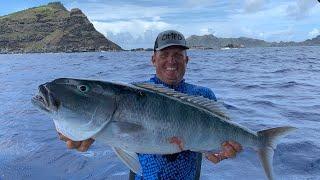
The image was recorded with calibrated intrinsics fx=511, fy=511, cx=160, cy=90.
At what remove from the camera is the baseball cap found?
19.2ft

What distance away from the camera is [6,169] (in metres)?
11.6

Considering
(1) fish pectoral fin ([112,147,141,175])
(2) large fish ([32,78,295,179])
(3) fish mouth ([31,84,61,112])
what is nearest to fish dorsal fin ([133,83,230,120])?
(2) large fish ([32,78,295,179])

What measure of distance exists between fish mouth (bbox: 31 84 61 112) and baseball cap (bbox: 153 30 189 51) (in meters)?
1.89

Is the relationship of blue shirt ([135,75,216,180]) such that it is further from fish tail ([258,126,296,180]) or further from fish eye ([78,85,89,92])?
fish eye ([78,85,89,92])

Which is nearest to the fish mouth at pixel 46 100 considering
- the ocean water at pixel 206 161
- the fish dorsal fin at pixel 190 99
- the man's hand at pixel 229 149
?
the fish dorsal fin at pixel 190 99

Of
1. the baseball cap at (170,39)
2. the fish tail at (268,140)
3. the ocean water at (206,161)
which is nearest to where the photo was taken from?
the fish tail at (268,140)

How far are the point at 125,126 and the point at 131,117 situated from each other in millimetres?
94

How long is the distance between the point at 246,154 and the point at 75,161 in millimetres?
4007

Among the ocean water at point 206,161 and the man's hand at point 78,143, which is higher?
the man's hand at point 78,143

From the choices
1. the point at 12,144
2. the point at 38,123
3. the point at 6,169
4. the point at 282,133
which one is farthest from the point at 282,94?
the point at 282,133

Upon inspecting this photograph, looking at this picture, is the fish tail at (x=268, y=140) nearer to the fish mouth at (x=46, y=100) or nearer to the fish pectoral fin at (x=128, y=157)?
the fish pectoral fin at (x=128, y=157)

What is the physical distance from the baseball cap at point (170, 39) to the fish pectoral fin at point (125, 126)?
1.77 m

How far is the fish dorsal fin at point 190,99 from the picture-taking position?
4730mm

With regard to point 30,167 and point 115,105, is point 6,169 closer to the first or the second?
point 30,167
